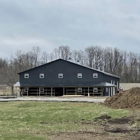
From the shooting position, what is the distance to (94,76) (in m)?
49.8

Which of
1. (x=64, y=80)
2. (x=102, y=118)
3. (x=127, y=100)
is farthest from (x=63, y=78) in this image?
(x=102, y=118)

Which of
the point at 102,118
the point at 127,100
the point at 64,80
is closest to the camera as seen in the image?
the point at 102,118

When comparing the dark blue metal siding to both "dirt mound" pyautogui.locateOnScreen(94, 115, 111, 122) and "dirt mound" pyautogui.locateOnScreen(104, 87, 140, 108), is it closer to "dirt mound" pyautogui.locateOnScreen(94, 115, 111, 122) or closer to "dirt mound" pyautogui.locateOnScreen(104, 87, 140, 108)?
"dirt mound" pyautogui.locateOnScreen(104, 87, 140, 108)

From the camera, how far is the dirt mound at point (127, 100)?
72.7ft

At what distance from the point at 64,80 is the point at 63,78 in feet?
1.36

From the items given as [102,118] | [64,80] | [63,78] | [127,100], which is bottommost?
[102,118]

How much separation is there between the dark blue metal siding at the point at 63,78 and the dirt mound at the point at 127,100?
24.5 m

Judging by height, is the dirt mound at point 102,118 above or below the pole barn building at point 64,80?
below

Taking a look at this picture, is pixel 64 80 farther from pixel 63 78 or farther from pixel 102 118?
pixel 102 118

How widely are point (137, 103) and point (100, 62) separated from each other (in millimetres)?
76240

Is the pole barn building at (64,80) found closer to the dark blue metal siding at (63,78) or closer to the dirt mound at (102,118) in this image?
the dark blue metal siding at (63,78)

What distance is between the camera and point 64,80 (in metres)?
50.7

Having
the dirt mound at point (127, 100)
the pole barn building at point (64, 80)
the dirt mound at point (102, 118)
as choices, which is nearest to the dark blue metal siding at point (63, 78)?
the pole barn building at point (64, 80)

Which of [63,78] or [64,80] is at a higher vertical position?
[63,78]
